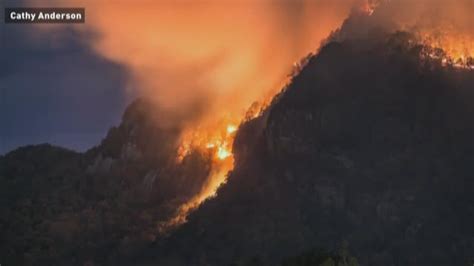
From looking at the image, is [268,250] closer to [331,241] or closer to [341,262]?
[331,241]

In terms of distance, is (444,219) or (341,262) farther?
(444,219)

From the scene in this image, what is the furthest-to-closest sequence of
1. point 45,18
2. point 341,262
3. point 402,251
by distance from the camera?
1. point 402,251
2. point 45,18
3. point 341,262

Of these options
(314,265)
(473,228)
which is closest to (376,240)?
(473,228)

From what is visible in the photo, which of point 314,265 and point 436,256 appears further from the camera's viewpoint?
point 436,256

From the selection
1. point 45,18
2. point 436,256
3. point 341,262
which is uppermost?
point 45,18

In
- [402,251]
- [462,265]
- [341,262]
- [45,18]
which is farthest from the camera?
[402,251]

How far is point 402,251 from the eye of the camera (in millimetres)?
188625

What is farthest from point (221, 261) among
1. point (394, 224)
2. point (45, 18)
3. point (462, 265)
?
point (45, 18)

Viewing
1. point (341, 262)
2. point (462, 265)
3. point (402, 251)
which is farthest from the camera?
point (402, 251)

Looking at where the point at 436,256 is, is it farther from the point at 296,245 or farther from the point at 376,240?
the point at 296,245

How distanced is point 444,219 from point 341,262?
10067 cm

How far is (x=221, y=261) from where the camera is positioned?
654ft

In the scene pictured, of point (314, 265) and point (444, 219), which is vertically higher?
point (444, 219)

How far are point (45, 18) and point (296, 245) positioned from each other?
98.1 metres
